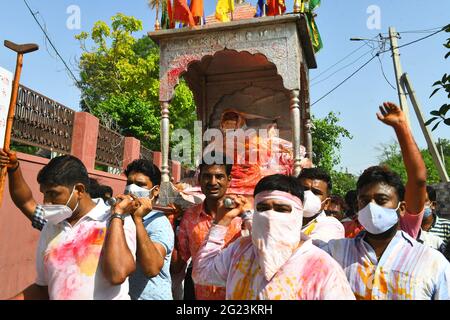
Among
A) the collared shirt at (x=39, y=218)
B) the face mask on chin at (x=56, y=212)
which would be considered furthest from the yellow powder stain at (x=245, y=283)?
the collared shirt at (x=39, y=218)

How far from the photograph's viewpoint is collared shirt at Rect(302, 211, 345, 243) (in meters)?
2.36

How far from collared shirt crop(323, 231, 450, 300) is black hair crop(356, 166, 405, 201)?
0.25 metres

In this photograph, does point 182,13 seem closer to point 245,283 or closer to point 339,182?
point 245,283

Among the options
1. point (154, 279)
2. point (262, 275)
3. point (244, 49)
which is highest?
point (244, 49)

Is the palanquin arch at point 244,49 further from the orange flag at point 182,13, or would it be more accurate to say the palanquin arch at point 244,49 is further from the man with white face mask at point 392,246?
the man with white face mask at point 392,246

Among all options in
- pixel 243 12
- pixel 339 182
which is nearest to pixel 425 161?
pixel 339 182

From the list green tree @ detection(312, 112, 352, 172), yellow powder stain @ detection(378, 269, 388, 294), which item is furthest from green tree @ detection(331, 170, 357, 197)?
yellow powder stain @ detection(378, 269, 388, 294)

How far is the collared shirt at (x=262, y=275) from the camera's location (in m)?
1.57

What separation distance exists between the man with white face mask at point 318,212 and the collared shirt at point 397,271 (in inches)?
11.5

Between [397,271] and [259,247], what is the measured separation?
690mm

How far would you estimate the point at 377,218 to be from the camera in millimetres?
1910

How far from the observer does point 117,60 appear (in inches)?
852

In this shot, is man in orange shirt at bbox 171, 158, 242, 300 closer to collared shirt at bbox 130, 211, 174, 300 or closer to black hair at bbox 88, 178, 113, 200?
collared shirt at bbox 130, 211, 174, 300

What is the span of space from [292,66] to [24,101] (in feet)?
12.4
